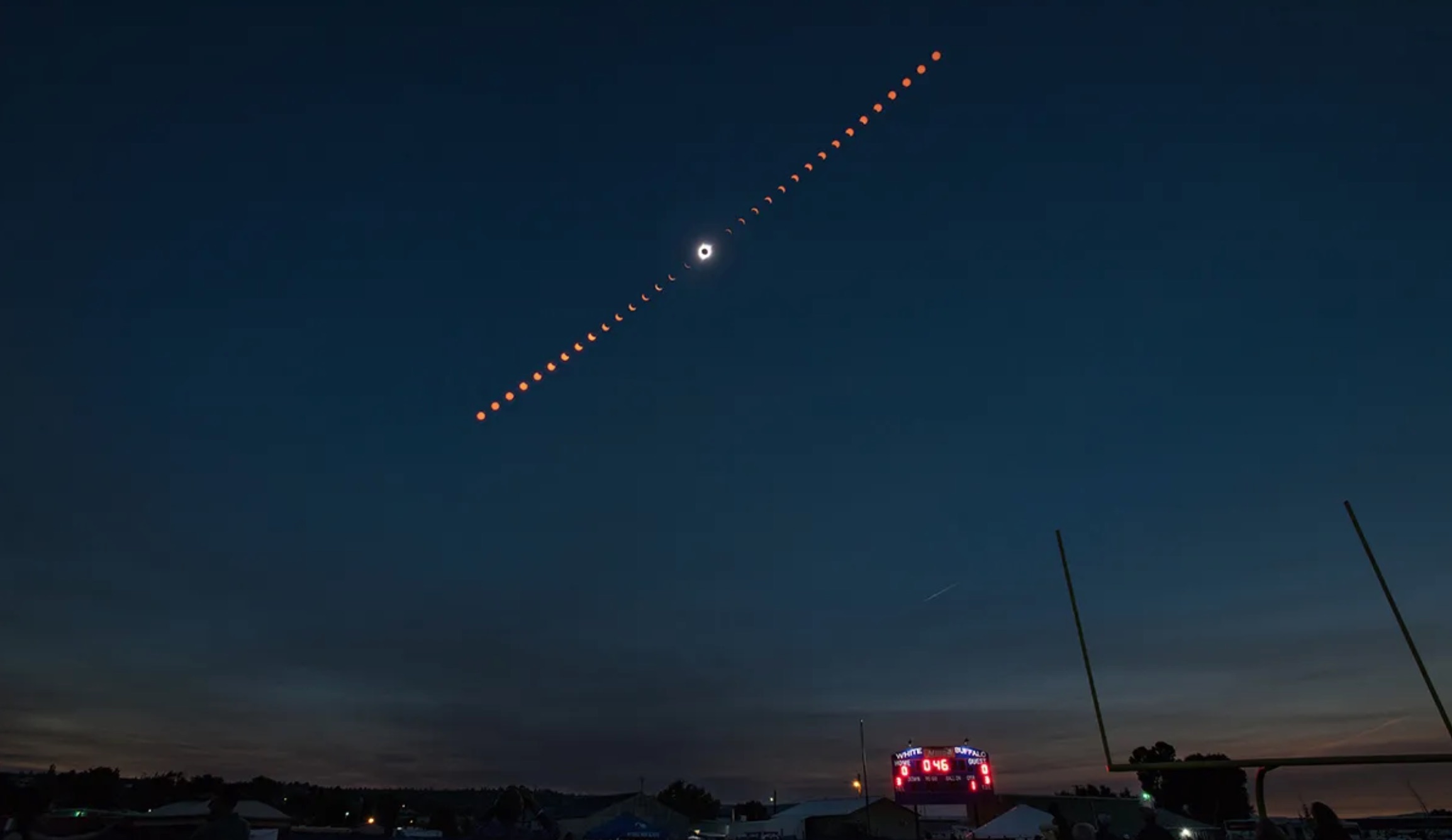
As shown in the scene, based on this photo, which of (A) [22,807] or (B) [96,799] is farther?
(B) [96,799]

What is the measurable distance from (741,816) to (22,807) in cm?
12891

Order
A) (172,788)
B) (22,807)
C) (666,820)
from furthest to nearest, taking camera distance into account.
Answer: (172,788) < (666,820) < (22,807)

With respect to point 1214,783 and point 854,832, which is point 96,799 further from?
point 1214,783

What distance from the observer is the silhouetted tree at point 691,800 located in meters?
115

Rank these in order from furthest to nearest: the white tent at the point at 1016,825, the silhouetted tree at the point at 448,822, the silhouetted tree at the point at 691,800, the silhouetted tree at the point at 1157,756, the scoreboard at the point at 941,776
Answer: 1. the silhouetted tree at the point at 691,800
2. the silhouetted tree at the point at 1157,756
3. the scoreboard at the point at 941,776
4. the white tent at the point at 1016,825
5. the silhouetted tree at the point at 448,822

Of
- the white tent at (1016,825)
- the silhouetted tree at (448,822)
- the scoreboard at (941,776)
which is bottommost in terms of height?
the silhouetted tree at (448,822)

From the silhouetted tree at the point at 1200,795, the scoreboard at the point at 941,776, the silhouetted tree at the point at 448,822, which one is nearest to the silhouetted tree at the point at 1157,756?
the silhouetted tree at the point at 1200,795

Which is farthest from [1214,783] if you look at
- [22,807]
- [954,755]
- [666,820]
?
[22,807]

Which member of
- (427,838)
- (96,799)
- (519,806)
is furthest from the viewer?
(96,799)

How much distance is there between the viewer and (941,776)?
56438mm

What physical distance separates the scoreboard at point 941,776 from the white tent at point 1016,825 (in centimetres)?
591

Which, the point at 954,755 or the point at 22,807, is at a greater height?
the point at 954,755

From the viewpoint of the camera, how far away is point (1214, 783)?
307 feet

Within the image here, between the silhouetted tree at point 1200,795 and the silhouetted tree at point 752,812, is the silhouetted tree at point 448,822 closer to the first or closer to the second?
the silhouetted tree at point 1200,795
